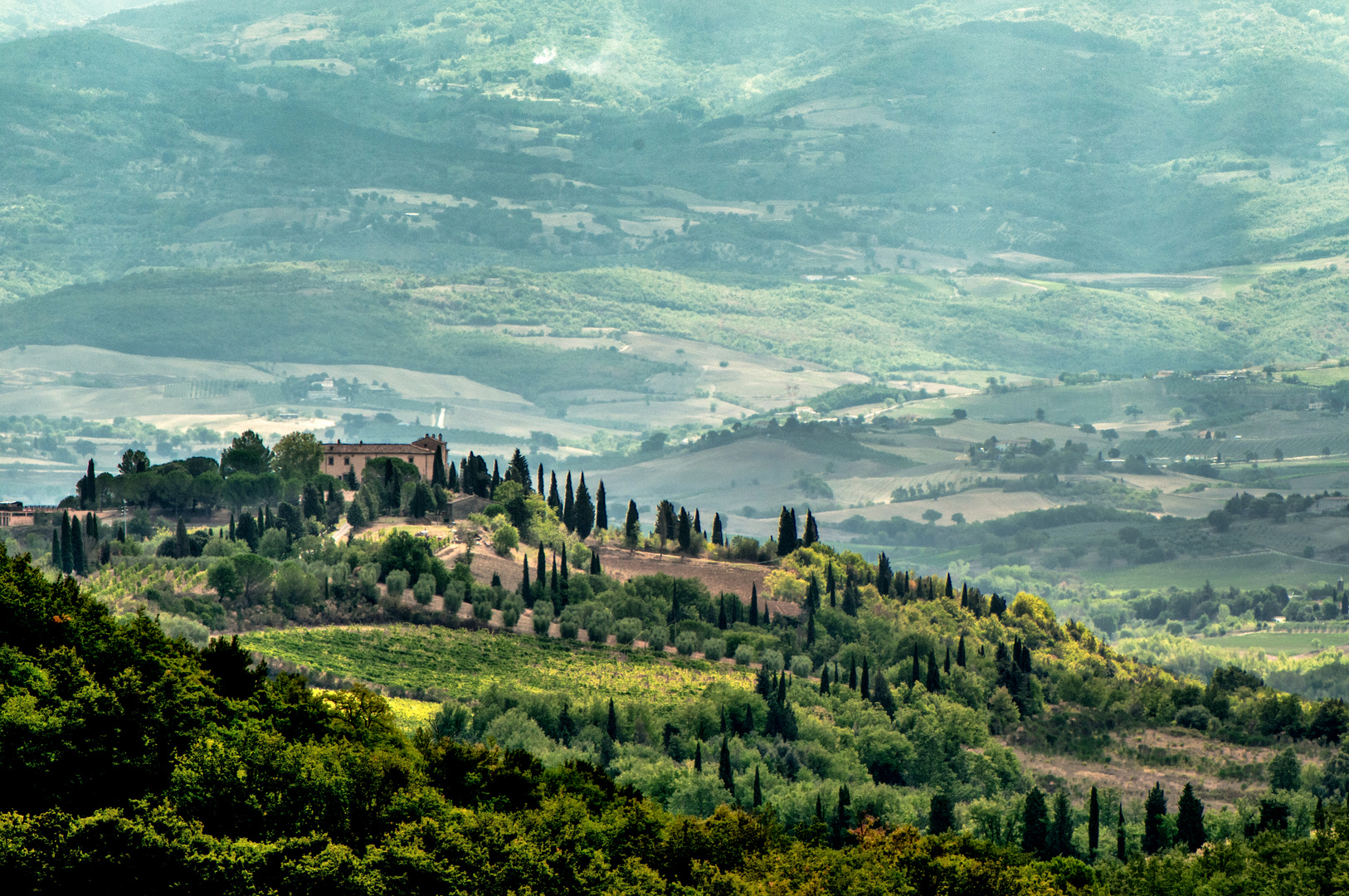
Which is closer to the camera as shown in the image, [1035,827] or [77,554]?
[1035,827]

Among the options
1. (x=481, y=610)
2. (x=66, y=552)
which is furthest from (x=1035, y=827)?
(x=66, y=552)

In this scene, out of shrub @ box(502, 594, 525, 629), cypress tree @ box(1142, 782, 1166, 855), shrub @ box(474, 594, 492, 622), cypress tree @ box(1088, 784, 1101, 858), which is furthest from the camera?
shrub @ box(502, 594, 525, 629)

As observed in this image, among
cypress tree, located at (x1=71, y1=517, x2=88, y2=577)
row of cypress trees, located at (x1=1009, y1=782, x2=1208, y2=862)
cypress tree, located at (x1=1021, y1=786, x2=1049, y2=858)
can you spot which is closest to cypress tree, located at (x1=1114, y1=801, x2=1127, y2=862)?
row of cypress trees, located at (x1=1009, y1=782, x2=1208, y2=862)

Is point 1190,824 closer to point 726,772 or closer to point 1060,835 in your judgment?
point 1060,835

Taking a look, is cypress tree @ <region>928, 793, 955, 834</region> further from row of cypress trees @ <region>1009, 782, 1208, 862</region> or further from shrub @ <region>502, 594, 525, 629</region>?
shrub @ <region>502, 594, 525, 629</region>

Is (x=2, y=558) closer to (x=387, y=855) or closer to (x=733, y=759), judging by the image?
(x=387, y=855)

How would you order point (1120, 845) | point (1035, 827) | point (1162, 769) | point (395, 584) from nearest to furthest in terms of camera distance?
point (1120, 845) → point (1035, 827) → point (1162, 769) → point (395, 584)
